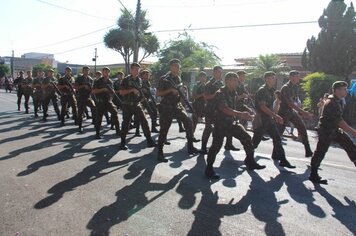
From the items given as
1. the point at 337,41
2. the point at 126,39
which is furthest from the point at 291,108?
the point at 126,39

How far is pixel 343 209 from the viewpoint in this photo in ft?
15.9

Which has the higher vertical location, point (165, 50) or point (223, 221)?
point (165, 50)

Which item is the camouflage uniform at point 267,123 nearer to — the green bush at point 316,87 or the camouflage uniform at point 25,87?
the camouflage uniform at point 25,87

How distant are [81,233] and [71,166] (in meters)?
2.92

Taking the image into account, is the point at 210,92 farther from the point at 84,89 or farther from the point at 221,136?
the point at 84,89

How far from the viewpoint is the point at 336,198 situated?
5.32 metres

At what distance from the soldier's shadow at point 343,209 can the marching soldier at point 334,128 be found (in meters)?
0.57

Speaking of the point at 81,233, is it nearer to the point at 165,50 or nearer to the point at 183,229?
the point at 183,229

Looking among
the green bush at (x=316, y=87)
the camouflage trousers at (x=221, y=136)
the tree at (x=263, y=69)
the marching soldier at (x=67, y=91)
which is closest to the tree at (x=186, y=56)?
the tree at (x=263, y=69)

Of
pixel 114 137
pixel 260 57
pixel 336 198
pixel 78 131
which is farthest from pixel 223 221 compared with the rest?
pixel 260 57

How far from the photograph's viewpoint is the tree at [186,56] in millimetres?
30438

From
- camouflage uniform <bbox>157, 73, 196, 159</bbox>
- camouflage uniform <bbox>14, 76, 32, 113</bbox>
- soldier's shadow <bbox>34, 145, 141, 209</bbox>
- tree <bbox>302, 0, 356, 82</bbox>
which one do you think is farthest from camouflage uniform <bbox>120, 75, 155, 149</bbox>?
tree <bbox>302, 0, 356, 82</bbox>

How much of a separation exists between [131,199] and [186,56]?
102 feet

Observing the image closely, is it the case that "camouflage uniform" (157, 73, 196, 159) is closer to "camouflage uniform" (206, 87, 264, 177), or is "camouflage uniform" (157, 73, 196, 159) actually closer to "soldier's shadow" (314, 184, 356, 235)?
"camouflage uniform" (206, 87, 264, 177)
